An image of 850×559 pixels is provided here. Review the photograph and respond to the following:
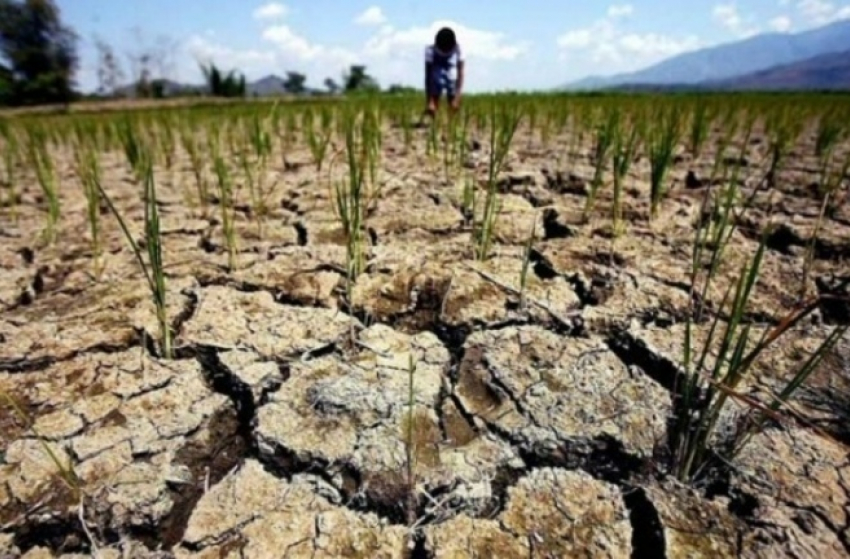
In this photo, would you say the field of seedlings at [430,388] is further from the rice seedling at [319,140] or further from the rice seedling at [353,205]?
the rice seedling at [319,140]

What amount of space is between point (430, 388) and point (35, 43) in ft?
89.0

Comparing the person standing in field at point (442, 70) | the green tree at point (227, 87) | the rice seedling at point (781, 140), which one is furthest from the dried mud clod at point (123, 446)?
the green tree at point (227, 87)

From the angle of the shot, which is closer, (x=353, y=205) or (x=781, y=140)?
(x=353, y=205)

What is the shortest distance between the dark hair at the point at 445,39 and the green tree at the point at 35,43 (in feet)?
65.0

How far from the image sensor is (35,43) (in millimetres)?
20656

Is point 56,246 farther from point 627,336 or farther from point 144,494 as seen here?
point 627,336

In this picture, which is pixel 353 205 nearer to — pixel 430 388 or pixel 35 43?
pixel 430 388

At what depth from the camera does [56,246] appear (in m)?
1.76

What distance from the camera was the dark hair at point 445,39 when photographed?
160 inches

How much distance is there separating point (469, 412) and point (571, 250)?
2.60 ft

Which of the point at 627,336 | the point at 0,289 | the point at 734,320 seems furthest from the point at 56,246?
the point at 734,320

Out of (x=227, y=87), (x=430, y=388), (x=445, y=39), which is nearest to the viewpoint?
(x=430, y=388)

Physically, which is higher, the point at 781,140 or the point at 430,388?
the point at 781,140

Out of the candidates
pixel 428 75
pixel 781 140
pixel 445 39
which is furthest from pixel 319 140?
pixel 781 140
